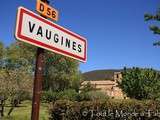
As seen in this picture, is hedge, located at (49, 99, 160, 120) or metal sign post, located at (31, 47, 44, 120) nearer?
metal sign post, located at (31, 47, 44, 120)

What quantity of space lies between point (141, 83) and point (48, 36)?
49.1m

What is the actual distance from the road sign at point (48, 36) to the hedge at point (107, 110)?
14.6 m

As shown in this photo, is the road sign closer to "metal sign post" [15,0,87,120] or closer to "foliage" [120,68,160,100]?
"metal sign post" [15,0,87,120]

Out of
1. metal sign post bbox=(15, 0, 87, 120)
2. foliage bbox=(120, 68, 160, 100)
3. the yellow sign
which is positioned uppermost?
foliage bbox=(120, 68, 160, 100)

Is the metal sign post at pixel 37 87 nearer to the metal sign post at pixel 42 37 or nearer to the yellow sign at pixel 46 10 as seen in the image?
the metal sign post at pixel 42 37

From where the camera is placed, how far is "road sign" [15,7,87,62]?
3.95 metres

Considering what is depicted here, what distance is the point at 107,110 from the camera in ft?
65.4

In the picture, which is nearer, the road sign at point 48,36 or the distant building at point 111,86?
the road sign at point 48,36

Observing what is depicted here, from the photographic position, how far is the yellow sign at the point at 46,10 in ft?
14.0

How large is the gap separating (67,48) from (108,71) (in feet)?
361

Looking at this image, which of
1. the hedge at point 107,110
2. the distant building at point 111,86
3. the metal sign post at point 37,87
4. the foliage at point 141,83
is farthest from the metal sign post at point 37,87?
the distant building at point 111,86

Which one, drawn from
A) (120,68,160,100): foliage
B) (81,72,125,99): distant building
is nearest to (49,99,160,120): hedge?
(120,68,160,100): foliage

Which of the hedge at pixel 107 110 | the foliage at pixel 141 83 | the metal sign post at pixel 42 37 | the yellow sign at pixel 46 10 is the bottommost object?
the hedge at pixel 107 110

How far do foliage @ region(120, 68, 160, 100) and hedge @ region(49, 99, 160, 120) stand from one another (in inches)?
1237
